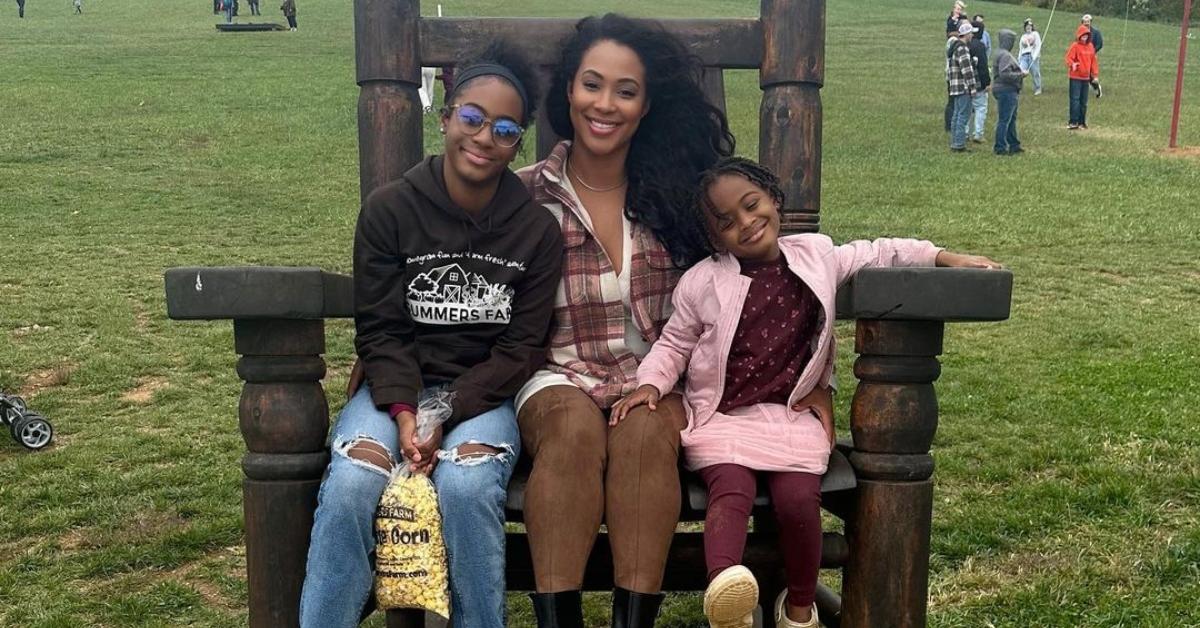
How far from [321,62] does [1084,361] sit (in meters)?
21.9

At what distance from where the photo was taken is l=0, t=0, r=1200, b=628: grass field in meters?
3.63

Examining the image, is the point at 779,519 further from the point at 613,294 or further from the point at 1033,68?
the point at 1033,68

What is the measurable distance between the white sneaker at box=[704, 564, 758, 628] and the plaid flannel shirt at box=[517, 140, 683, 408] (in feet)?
1.99

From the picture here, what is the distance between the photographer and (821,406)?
2.48 m

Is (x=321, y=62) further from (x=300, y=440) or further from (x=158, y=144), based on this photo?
(x=300, y=440)

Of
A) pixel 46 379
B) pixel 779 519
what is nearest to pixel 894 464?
pixel 779 519

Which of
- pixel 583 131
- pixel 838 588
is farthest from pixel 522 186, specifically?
pixel 838 588

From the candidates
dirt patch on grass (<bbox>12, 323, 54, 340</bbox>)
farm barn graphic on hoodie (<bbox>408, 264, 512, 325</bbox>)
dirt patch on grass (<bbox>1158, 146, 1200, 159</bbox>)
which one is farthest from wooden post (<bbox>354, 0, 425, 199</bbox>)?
dirt patch on grass (<bbox>1158, 146, 1200, 159</bbox>)

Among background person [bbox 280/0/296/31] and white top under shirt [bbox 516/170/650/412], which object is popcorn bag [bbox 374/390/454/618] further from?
background person [bbox 280/0/296/31]

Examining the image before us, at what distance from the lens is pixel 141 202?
12.4 m

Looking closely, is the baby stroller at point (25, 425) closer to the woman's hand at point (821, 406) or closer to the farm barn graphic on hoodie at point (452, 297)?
the farm barn graphic on hoodie at point (452, 297)

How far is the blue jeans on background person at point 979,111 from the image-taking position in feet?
53.3

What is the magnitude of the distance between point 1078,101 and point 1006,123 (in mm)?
3044

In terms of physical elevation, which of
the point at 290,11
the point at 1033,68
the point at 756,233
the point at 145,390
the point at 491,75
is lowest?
the point at 145,390
